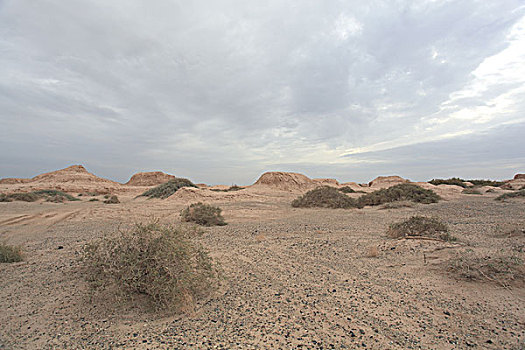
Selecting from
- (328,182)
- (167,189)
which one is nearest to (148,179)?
(167,189)

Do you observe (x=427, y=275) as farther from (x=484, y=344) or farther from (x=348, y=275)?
(x=484, y=344)

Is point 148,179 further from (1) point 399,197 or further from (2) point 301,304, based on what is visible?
(2) point 301,304

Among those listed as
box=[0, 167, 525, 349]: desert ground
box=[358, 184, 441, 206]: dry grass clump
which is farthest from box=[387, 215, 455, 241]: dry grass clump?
box=[358, 184, 441, 206]: dry grass clump

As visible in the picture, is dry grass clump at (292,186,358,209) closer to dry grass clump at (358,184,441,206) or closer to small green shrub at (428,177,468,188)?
dry grass clump at (358,184,441,206)

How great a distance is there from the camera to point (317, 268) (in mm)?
4852

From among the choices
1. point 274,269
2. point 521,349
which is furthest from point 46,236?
point 521,349

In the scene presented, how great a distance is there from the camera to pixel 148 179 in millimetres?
48625

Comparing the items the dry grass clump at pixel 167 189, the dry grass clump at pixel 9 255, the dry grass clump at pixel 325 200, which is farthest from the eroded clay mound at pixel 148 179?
the dry grass clump at pixel 9 255

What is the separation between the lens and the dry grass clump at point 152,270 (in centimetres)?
329

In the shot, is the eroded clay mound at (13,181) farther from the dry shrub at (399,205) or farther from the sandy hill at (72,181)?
the dry shrub at (399,205)

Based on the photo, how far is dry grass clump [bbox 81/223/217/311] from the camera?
3289 millimetres

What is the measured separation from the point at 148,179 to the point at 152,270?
48.8 meters

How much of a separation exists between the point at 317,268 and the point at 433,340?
89.9 inches

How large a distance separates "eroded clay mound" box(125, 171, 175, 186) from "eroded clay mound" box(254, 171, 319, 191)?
26135 mm
